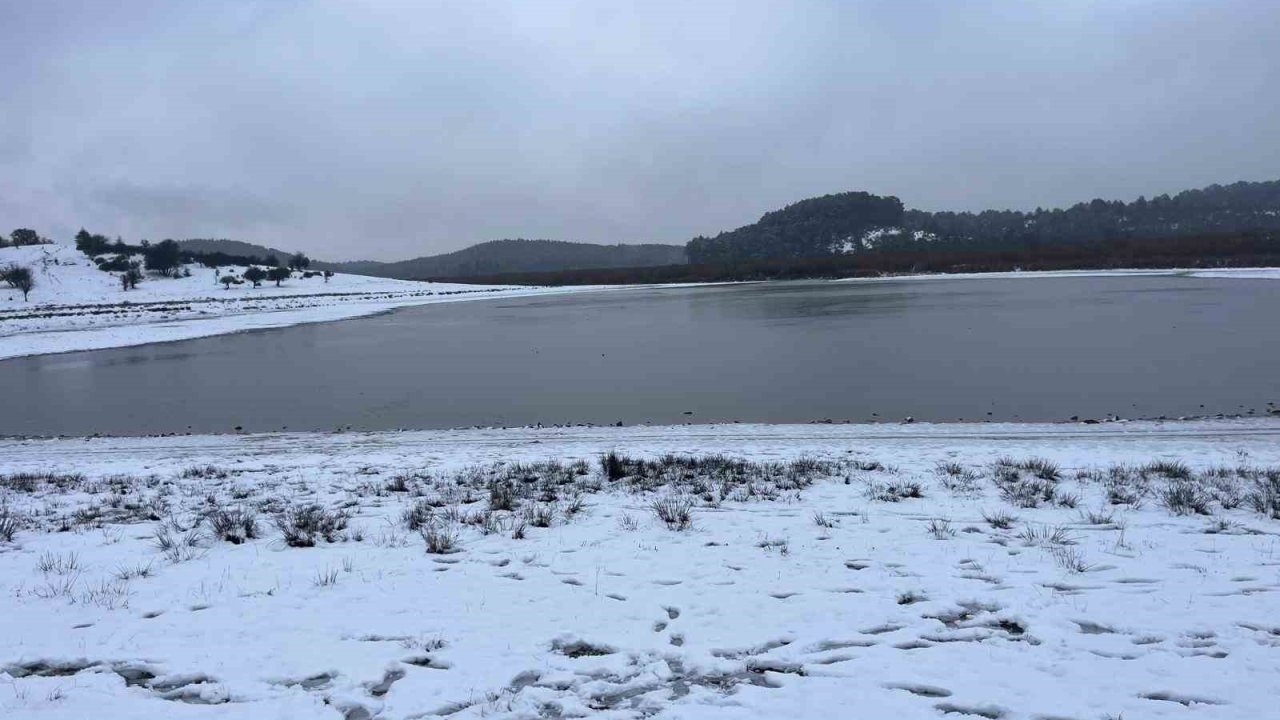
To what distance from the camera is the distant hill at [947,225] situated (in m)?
148

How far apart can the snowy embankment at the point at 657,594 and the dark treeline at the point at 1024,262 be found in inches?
3006

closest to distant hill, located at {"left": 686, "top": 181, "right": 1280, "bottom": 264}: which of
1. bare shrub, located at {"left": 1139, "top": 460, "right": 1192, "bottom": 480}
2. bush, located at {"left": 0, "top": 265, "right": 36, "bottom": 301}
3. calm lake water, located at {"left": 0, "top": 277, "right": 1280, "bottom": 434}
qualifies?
bush, located at {"left": 0, "top": 265, "right": 36, "bottom": 301}

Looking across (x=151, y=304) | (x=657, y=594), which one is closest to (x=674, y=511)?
(x=657, y=594)

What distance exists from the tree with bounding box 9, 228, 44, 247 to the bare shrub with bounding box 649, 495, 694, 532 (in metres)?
113

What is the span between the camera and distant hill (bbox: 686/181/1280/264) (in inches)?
5812

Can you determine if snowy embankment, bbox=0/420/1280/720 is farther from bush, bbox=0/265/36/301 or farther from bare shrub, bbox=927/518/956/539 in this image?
bush, bbox=0/265/36/301

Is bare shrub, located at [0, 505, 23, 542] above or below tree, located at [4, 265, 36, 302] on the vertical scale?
below

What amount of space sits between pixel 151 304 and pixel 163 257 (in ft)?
90.1

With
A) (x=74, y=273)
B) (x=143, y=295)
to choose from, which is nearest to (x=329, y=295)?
(x=143, y=295)

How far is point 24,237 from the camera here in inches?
3661

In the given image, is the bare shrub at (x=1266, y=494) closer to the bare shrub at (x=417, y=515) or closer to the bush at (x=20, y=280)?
the bare shrub at (x=417, y=515)

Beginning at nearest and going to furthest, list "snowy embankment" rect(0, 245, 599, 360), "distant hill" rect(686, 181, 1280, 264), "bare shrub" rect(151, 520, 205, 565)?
"bare shrub" rect(151, 520, 205, 565)
"snowy embankment" rect(0, 245, 599, 360)
"distant hill" rect(686, 181, 1280, 264)

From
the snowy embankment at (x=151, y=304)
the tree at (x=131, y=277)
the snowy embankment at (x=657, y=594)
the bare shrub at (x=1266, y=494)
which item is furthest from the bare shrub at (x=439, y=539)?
the tree at (x=131, y=277)

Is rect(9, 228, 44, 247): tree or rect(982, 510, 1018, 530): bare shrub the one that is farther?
rect(9, 228, 44, 247): tree
